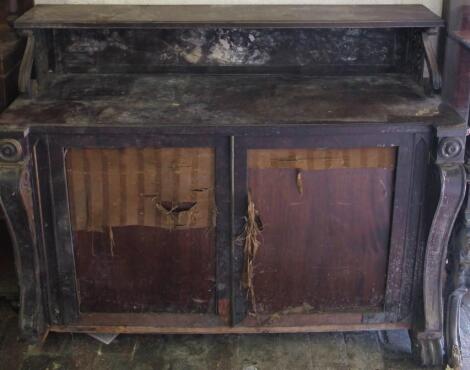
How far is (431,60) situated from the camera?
2.37 meters

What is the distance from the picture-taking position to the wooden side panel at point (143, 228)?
223 centimetres

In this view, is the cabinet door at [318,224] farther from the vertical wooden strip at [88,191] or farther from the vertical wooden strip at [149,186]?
the vertical wooden strip at [88,191]

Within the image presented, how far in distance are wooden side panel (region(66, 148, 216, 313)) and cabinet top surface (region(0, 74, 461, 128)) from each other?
0.40ft

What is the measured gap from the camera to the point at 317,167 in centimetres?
224

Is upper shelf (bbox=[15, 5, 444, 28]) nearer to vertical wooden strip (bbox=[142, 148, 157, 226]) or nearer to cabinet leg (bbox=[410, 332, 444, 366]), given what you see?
vertical wooden strip (bbox=[142, 148, 157, 226])

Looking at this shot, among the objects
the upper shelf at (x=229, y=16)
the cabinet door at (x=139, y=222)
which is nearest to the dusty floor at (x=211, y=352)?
the cabinet door at (x=139, y=222)

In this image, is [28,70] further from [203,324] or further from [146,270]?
[203,324]

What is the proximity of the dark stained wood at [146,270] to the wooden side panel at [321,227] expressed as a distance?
0.63 feet

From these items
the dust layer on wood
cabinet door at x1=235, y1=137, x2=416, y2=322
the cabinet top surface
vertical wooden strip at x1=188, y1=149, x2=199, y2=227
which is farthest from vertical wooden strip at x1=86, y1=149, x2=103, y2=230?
cabinet door at x1=235, y1=137, x2=416, y2=322

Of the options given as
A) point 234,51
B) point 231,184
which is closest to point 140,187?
point 231,184

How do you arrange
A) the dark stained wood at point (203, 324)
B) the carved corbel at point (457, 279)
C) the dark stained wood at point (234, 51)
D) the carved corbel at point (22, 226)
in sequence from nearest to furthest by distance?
the carved corbel at point (22, 226) < the carved corbel at point (457, 279) < the dark stained wood at point (203, 324) < the dark stained wood at point (234, 51)

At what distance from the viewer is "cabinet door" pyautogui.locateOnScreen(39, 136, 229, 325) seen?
7.28ft

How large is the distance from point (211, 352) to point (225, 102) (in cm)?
89

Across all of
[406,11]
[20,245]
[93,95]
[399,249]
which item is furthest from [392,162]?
[20,245]
